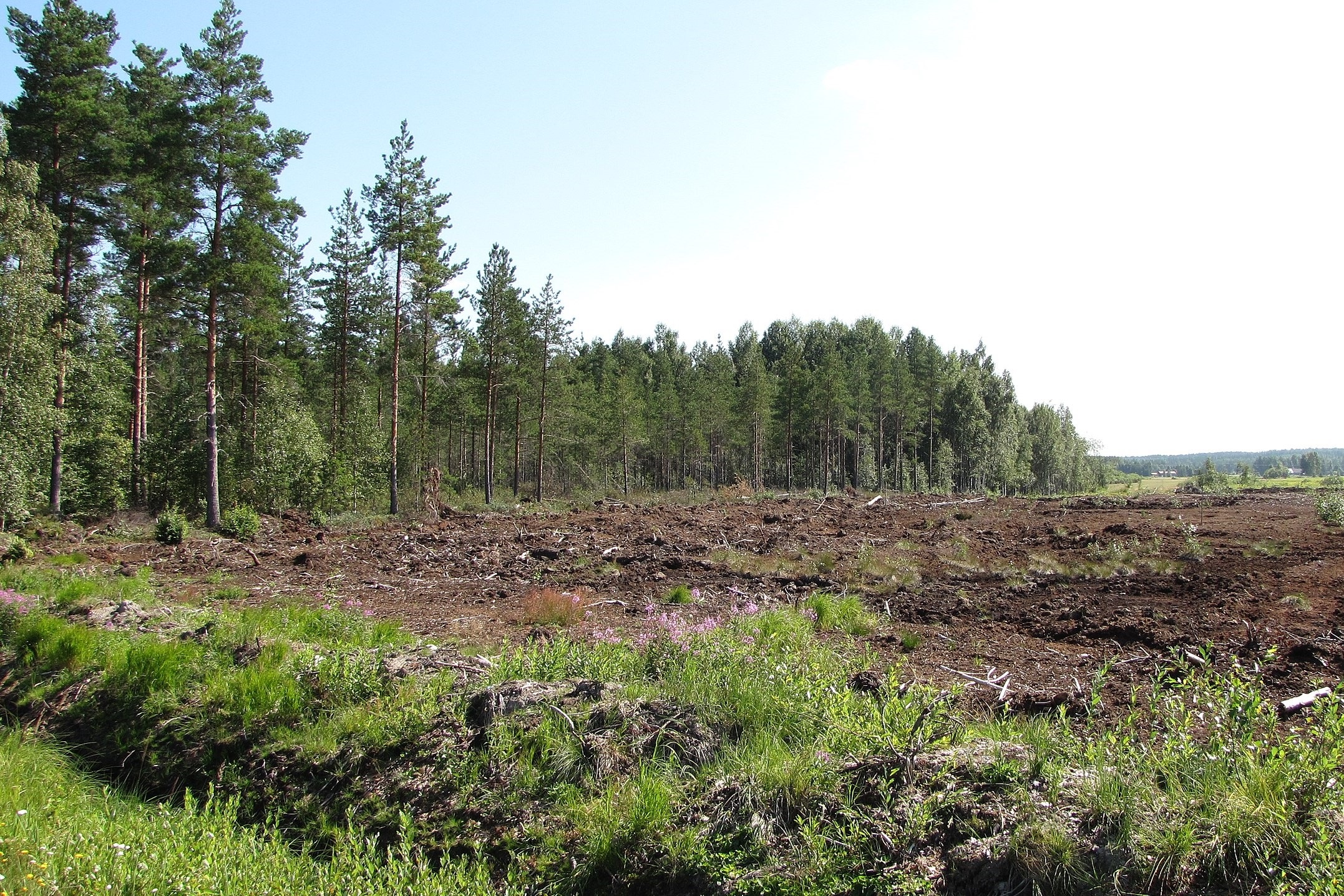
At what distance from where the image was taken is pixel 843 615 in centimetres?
866

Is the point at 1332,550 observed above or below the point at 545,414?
below

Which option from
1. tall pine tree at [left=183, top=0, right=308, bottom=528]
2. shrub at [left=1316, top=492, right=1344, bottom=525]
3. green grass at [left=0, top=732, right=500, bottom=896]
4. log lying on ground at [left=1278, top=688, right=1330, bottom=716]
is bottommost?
green grass at [left=0, top=732, right=500, bottom=896]

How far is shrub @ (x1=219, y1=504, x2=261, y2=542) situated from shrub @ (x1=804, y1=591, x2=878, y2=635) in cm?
1663

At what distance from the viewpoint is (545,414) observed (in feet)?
130

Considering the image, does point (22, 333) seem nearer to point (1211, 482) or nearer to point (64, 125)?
point (64, 125)

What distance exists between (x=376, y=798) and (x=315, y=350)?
3463 cm

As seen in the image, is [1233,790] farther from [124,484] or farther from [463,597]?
[124,484]

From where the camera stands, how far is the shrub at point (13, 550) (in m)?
13.2

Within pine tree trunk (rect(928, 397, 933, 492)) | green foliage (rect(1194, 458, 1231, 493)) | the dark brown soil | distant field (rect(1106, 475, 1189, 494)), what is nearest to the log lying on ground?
the dark brown soil

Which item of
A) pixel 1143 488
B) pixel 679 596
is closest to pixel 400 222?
pixel 679 596

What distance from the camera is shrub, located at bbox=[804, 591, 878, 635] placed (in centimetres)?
830

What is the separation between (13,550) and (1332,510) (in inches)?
1301

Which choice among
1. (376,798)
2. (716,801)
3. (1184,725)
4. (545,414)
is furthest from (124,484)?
(1184,725)

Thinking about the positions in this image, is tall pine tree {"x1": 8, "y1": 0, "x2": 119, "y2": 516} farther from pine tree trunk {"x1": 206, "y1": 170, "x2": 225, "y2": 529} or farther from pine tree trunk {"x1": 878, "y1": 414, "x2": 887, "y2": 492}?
pine tree trunk {"x1": 878, "y1": 414, "x2": 887, "y2": 492}
